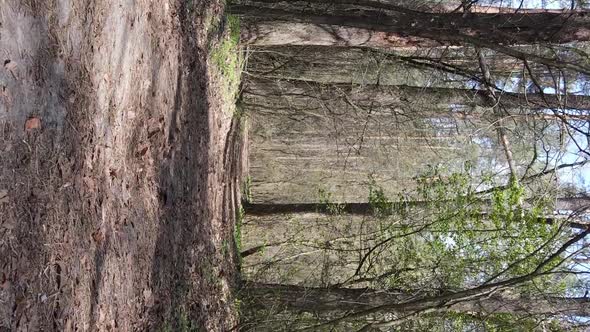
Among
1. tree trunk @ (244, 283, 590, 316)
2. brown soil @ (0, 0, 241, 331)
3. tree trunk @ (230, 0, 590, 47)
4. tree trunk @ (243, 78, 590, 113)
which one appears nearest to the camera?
brown soil @ (0, 0, 241, 331)

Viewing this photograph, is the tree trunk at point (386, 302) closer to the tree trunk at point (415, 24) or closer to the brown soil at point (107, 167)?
the brown soil at point (107, 167)

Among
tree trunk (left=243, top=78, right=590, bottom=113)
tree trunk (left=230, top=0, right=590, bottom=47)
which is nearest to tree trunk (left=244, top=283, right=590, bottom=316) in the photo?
tree trunk (left=230, top=0, right=590, bottom=47)

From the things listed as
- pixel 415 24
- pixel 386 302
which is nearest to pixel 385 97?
pixel 415 24

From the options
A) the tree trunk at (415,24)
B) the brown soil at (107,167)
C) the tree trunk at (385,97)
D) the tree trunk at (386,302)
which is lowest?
the tree trunk at (386,302)

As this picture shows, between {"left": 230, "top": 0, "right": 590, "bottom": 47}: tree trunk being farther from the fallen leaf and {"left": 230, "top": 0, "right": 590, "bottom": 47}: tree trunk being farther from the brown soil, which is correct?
the fallen leaf

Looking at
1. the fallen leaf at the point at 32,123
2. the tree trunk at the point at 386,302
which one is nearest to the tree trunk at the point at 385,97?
the tree trunk at the point at 386,302

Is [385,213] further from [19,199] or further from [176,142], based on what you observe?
[19,199]

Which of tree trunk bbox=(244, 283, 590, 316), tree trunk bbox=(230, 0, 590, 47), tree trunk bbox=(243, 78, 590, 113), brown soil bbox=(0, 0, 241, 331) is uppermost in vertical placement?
tree trunk bbox=(230, 0, 590, 47)

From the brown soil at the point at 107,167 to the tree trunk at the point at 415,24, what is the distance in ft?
3.47

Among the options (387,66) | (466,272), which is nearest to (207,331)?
(466,272)

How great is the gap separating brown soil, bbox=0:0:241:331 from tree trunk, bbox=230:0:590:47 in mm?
1057

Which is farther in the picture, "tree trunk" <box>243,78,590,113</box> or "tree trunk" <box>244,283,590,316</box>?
"tree trunk" <box>243,78,590,113</box>

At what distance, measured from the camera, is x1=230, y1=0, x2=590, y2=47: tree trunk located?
6.20 meters

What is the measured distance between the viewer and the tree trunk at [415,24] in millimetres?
6199
